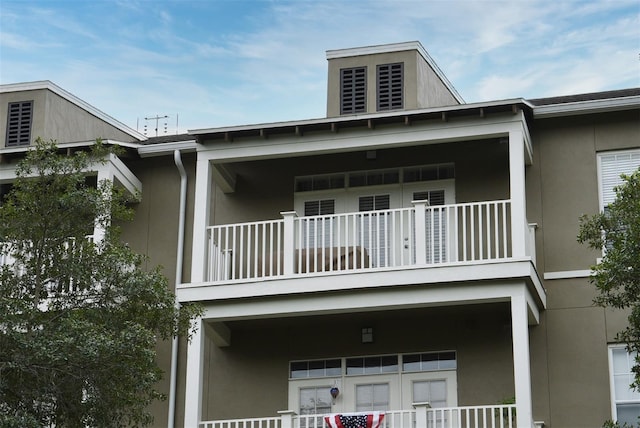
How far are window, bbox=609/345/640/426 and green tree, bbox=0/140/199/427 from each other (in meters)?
7.15

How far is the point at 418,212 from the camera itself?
65.1ft

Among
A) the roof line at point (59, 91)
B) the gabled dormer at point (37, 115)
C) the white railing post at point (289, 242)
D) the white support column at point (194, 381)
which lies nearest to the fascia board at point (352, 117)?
the white railing post at point (289, 242)

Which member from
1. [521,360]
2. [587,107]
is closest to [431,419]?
[521,360]

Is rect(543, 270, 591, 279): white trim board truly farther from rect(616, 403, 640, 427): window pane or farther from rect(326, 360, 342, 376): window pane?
rect(326, 360, 342, 376): window pane

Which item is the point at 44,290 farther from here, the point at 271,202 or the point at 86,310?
the point at 271,202

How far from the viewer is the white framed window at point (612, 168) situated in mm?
20859

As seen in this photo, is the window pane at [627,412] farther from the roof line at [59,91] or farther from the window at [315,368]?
the roof line at [59,91]

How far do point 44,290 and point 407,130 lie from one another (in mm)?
7177

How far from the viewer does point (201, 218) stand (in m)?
21.0

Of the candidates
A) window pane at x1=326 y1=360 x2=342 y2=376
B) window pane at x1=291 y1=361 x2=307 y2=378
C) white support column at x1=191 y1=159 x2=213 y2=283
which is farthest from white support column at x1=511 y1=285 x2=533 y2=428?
white support column at x1=191 y1=159 x2=213 y2=283

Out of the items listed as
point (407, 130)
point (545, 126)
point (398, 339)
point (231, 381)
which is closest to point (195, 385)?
point (231, 381)

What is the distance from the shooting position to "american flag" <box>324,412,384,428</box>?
19.0m

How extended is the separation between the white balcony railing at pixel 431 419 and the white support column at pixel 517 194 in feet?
8.24

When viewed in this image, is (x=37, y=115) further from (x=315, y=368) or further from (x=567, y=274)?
(x=567, y=274)
